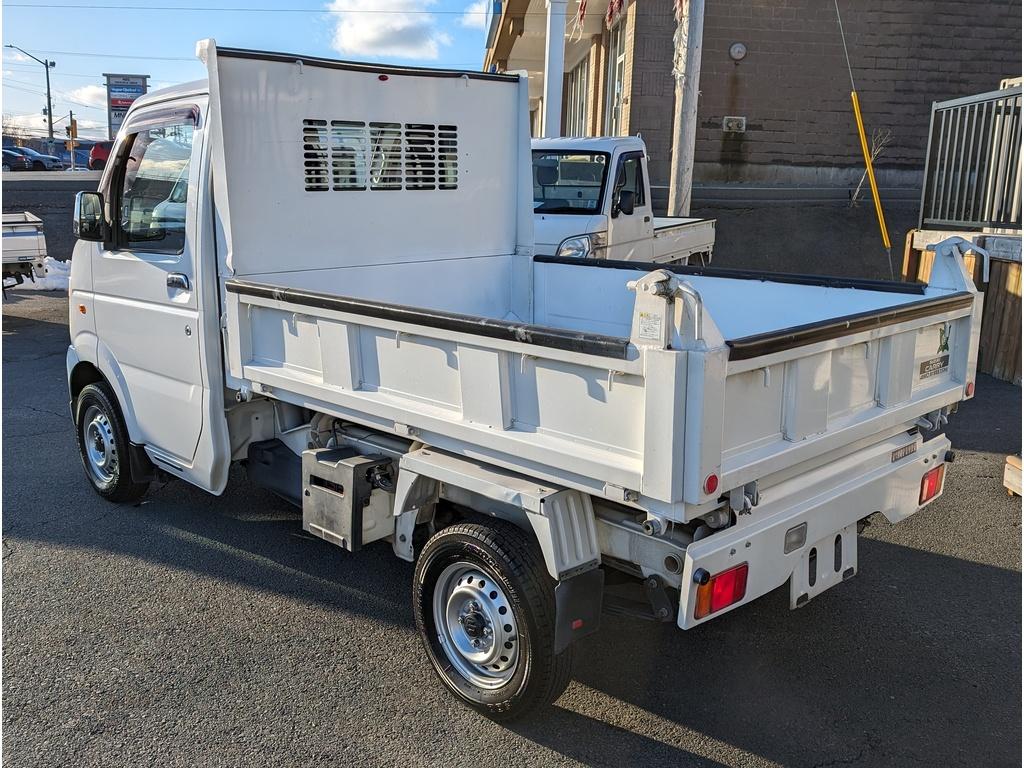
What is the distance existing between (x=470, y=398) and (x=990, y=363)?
25.6ft

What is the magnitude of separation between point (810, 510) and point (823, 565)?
0.37 meters

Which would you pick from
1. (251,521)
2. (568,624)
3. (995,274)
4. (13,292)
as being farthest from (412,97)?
(13,292)

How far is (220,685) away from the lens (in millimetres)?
3996

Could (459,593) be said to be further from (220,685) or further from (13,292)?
(13,292)

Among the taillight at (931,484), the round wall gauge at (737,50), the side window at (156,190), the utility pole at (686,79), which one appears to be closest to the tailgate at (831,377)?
the taillight at (931,484)

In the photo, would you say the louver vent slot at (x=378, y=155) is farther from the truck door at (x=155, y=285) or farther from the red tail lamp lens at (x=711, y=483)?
the red tail lamp lens at (x=711, y=483)

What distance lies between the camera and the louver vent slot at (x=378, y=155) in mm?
4926

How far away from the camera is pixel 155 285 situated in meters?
5.16

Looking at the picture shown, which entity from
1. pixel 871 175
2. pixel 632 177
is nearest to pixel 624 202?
pixel 632 177

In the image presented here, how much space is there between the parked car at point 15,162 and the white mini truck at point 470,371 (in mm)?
41395

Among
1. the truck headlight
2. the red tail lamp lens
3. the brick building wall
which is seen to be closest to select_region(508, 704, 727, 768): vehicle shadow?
the red tail lamp lens

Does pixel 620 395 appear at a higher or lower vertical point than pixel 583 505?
higher

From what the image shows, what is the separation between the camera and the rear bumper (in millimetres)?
3152

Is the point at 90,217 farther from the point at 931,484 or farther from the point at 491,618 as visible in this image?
the point at 931,484
